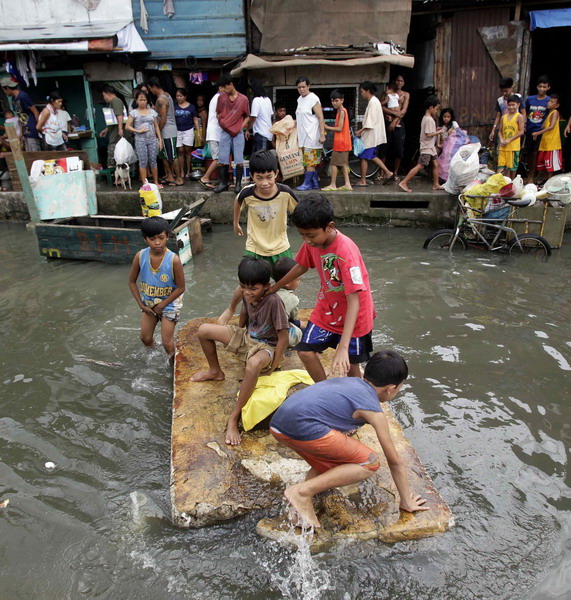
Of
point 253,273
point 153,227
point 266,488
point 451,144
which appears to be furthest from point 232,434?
point 451,144

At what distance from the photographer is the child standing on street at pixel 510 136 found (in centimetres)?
941

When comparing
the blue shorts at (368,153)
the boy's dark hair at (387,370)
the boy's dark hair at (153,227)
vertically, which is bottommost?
the boy's dark hair at (387,370)

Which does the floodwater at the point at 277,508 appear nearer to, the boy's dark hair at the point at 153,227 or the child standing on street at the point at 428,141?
the boy's dark hair at the point at 153,227

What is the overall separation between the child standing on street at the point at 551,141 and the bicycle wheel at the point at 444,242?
3235 mm

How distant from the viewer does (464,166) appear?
870 cm

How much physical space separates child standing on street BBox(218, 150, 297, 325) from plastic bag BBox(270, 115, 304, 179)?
18.0 feet

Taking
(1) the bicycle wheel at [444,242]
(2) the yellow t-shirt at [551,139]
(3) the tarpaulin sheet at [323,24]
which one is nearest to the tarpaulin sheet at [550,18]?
(2) the yellow t-shirt at [551,139]

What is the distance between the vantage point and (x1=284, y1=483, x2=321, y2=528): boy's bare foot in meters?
2.98

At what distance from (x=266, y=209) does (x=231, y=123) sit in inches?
227

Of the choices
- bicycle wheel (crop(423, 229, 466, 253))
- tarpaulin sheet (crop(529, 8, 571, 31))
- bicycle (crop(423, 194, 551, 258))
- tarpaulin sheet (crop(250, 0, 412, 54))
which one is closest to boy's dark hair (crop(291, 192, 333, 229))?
bicycle (crop(423, 194, 551, 258))

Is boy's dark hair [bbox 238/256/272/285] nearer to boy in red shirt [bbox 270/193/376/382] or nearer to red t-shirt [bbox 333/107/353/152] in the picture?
boy in red shirt [bbox 270/193/376/382]

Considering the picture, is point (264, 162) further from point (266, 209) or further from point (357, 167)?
point (357, 167)

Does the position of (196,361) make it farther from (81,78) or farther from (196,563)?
(81,78)

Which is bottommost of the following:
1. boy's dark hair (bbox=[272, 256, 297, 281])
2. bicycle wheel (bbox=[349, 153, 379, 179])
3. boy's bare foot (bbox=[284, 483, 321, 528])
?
boy's bare foot (bbox=[284, 483, 321, 528])
